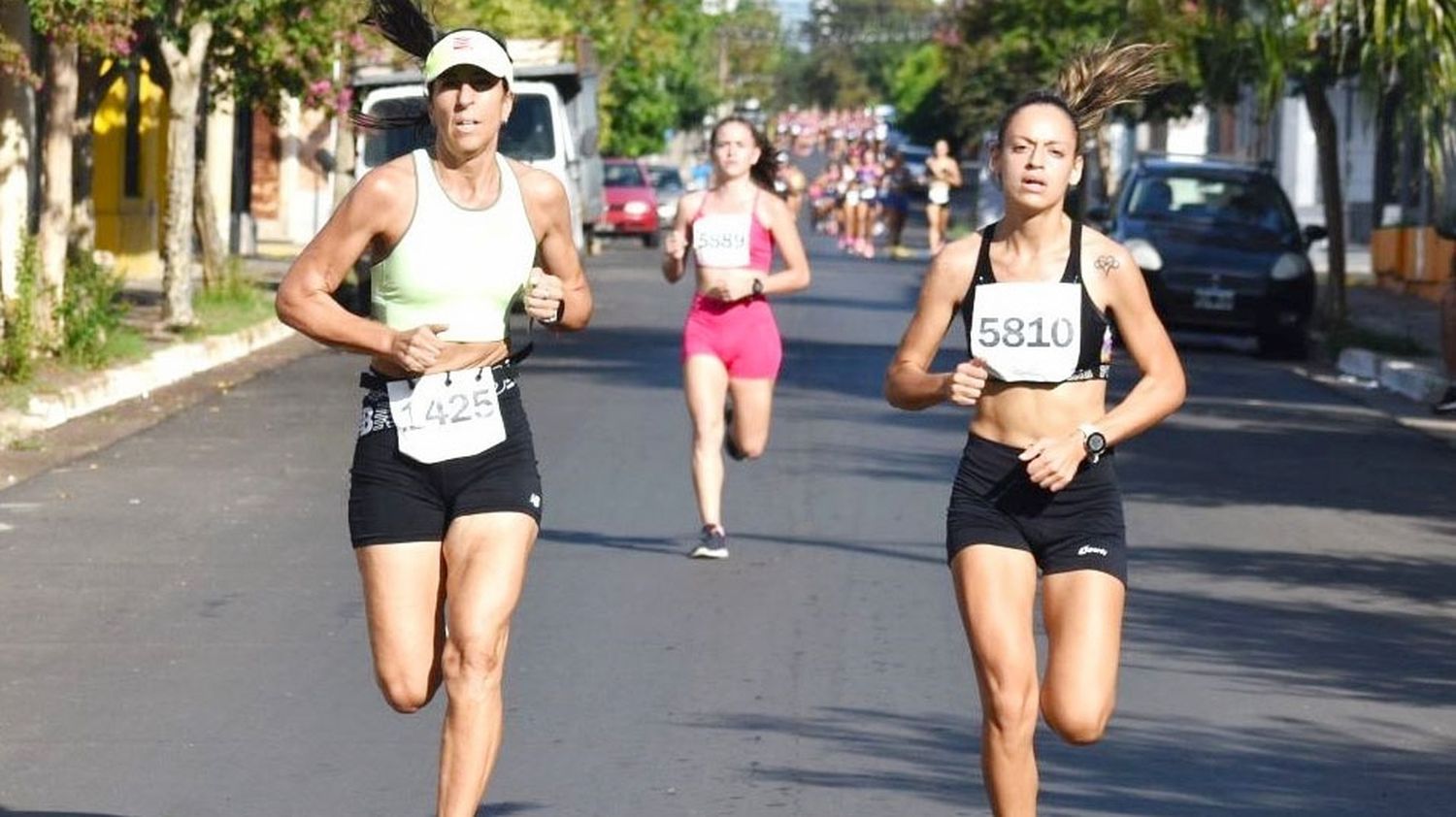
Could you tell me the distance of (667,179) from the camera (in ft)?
219

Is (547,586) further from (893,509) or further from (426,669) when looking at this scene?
(426,669)

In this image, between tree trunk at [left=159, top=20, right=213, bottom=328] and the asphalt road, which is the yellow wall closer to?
tree trunk at [left=159, top=20, right=213, bottom=328]

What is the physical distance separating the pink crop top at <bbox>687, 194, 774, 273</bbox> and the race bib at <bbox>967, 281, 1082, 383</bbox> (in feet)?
18.0

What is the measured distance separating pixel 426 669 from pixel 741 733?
→ 209 cm

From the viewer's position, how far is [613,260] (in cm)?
4675

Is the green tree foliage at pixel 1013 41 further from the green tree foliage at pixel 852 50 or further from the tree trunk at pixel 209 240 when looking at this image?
the green tree foliage at pixel 852 50

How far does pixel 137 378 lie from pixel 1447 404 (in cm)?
916

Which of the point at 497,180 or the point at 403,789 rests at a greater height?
the point at 497,180

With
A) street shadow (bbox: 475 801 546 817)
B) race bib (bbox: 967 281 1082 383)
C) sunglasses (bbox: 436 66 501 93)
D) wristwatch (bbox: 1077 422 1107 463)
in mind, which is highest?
sunglasses (bbox: 436 66 501 93)

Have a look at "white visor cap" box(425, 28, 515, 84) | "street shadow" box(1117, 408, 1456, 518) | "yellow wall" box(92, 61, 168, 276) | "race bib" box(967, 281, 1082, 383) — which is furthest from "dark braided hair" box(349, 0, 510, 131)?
"yellow wall" box(92, 61, 168, 276)

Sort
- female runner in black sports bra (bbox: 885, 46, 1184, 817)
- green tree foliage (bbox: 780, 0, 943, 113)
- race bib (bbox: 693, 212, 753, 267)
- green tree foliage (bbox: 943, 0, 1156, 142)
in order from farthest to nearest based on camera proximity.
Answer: green tree foliage (bbox: 780, 0, 943, 113)
green tree foliage (bbox: 943, 0, 1156, 142)
race bib (bbox: 693, 212, 753, 267)
female runner in black sports bra (bbox: 885, 46, 1184, 817)

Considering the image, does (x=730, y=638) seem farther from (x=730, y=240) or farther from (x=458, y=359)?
(x=458, y=359)

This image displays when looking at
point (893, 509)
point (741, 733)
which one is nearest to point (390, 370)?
point (741, 733)

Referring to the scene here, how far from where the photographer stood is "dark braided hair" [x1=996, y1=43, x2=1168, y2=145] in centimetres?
654
